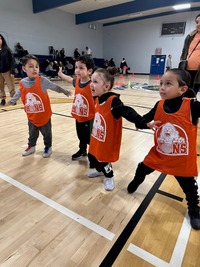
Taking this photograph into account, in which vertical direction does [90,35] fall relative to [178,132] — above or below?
above

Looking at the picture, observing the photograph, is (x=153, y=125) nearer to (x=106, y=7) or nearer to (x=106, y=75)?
(x=106, y=75)

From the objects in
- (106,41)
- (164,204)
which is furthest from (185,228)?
(106,41)

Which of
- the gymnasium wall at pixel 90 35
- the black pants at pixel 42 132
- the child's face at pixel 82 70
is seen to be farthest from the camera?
the gymnasium wall at pixel 90 35

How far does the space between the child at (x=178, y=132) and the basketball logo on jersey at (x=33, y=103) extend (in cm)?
112

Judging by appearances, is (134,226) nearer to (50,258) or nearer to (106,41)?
(50,258)

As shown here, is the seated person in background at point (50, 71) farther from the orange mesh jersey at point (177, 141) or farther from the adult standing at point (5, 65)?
the orange mesh jersey at point (177, 141)

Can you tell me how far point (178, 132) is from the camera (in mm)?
1177

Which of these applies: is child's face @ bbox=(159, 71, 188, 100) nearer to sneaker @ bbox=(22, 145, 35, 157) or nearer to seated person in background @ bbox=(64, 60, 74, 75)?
sneaker @ bbox=(22, 145, 35, 157)

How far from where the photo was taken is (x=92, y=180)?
1.70 metres

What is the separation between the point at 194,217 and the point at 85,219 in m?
0.68

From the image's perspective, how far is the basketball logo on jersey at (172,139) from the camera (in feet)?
3.86

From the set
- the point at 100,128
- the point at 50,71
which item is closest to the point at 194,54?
the point at 100,128

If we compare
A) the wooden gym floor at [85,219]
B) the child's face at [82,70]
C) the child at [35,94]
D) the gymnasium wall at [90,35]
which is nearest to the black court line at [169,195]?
the wooden gym floor at [85,219]

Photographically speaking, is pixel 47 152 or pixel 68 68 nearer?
pixel 47 152
